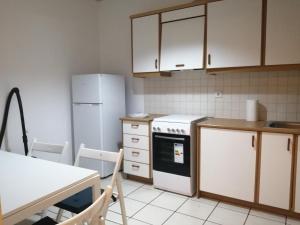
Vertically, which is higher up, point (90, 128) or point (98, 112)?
point (98, 112)

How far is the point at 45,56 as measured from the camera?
3213 mm

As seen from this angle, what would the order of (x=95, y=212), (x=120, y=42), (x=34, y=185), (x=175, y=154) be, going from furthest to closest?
1. (x=120, y=42)
2. (x=175, y=154)
3. (x=34, y=185)
4. (x=95, y=212)

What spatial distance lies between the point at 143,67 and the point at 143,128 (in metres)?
0.81

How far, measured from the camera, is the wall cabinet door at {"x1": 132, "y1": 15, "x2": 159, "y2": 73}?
3150mm

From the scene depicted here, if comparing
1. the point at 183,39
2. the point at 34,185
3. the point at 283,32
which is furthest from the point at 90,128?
the point at 283,32

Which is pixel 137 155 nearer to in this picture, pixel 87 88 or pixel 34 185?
pixel 87 88

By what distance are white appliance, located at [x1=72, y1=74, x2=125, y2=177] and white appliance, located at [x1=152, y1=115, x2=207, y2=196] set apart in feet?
2.43

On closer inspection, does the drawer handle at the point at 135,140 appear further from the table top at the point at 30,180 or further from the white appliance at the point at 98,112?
the table top at the point at 30,180

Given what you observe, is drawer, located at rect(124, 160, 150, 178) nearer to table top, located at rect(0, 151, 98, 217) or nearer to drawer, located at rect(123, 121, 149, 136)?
drawer, located at rect(123, 121, 149, 136)

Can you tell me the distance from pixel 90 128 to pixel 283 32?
99.2 inches

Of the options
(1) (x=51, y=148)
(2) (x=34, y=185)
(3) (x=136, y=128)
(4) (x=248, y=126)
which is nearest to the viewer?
(2) (x=34, y=185)

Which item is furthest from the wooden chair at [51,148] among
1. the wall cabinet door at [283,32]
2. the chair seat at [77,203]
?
the wall cabinet door at [283,32]

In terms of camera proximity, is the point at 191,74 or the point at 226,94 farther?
the point at 191,74

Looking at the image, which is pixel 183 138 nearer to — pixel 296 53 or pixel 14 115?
pixel 296 53
